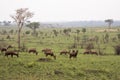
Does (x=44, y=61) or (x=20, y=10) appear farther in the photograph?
(x=20, y=10)

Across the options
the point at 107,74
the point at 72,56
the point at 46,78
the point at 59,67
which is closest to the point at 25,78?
the point at 46,78

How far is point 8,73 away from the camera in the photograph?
19.8 m

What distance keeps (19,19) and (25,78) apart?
2545 cm

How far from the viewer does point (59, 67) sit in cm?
2183

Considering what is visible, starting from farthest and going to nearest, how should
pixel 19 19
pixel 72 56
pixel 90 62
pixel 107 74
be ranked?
pixel 19 19
pixel 72 56
pixel 90 62
pixel 107 74

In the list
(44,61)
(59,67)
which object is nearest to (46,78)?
(59,67)

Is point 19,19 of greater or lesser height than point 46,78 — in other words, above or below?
above

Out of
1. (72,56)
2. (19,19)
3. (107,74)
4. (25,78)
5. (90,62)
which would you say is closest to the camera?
(25,78)

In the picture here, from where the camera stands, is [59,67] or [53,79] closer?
[53,79]

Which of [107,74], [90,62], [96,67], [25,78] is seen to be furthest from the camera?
[90,62]

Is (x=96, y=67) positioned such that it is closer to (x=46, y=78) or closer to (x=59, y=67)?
(x=59, y=67)

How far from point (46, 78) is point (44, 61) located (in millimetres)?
5029

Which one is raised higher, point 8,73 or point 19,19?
point 19,19

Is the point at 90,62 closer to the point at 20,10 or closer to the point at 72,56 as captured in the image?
the point at 72,56
